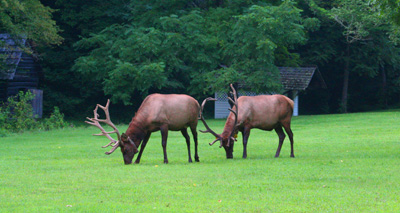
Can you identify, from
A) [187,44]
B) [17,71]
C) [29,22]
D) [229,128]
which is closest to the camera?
[229,128]

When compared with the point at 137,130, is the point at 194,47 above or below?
above

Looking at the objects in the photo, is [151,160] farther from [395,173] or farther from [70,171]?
[395,173]

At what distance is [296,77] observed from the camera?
39.5m

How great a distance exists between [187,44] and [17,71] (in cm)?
1020

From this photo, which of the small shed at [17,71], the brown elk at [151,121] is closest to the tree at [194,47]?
the small shed at [17,71]

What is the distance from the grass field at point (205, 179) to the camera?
881 cm

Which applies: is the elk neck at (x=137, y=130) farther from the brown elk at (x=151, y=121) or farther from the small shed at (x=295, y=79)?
the small shed at (x=295, y=79)

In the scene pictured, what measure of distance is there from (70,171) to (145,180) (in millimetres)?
2457

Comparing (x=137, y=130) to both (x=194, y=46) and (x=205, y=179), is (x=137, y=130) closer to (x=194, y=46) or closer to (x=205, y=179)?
(x=205, y=179)

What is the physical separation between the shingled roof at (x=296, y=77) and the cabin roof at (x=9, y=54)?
17.6 metres


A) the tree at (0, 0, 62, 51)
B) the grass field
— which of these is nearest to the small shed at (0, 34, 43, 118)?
the tree at (0, 0, 62, 51)

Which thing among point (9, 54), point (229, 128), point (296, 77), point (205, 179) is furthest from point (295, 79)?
point (205, 179)

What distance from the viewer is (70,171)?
13.1 m

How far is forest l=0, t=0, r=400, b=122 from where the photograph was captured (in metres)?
34.3
